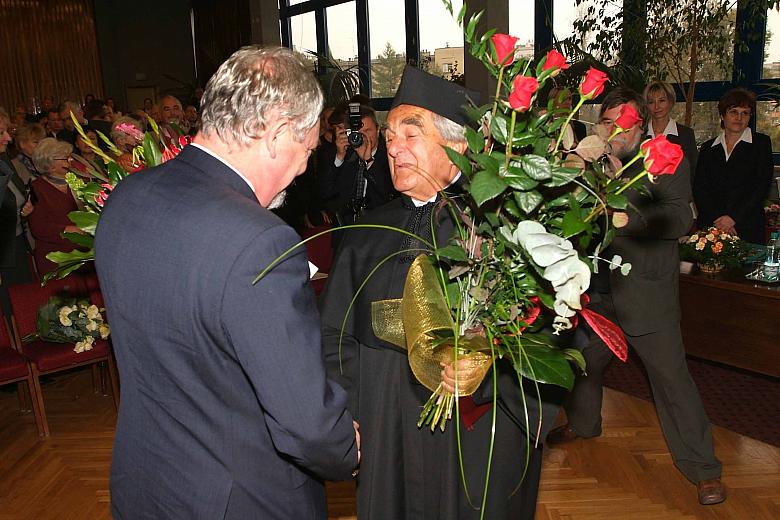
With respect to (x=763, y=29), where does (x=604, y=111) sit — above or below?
below

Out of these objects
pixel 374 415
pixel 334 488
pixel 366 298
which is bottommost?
pixel 334 488

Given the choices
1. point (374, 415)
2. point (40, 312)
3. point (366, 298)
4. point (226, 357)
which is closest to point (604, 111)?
point (366, 298)

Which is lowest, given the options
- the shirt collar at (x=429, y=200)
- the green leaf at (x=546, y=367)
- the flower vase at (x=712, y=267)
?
the flower vase at (x=712, y=267)

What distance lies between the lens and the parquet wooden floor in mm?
3215

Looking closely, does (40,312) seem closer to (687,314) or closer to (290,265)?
(290,265)

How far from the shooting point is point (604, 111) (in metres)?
3.21

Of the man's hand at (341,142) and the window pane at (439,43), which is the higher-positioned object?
the window pane at (439,43)

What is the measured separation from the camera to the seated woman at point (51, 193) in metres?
5.08

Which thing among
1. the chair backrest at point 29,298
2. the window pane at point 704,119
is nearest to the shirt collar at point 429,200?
the chair backrest at point 29,298

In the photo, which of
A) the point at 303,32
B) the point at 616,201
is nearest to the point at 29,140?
the point at 616,201

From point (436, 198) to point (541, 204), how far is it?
2.32ft

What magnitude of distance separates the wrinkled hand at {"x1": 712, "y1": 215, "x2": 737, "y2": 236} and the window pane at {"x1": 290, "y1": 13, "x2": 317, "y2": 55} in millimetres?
9981

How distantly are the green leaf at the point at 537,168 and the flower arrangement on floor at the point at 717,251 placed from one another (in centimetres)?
314

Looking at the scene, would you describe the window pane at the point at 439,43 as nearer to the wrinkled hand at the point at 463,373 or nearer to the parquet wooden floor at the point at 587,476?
the parquet wooden floor at the point at 587,476
